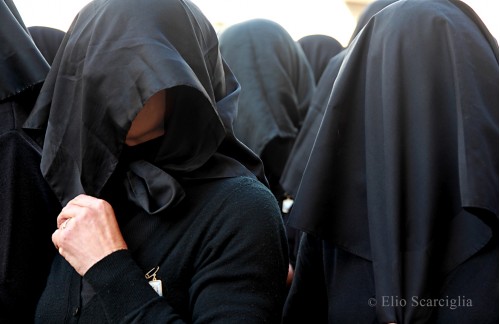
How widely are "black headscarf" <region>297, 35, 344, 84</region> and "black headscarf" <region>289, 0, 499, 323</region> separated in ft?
8.41

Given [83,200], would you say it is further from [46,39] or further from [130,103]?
[46,39]

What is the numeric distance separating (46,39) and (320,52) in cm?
205

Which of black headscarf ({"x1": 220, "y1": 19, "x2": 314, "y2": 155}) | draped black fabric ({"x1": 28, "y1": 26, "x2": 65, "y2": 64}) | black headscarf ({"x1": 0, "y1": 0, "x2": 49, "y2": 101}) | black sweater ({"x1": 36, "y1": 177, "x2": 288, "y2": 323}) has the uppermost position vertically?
black headscarf ({"x1": 0, "y1": 0, "x2": 49, "y2": 101})

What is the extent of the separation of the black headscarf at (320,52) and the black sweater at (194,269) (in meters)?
2.68

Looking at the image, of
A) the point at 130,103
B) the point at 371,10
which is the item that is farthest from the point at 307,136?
the point at 130,103

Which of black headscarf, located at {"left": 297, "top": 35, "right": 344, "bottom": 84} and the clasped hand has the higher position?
the clasped hand

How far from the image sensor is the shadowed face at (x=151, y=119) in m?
1.47

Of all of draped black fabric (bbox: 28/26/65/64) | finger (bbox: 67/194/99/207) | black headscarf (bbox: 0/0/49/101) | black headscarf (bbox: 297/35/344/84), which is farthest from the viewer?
black headscarf (bbox: 297/35/344/84)

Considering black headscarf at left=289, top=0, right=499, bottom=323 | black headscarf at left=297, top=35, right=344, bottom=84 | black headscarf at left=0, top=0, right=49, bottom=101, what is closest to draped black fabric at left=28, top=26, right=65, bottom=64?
black headscarf at left=0, top=0, right=49, bottom=101

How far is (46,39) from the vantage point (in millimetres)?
2389

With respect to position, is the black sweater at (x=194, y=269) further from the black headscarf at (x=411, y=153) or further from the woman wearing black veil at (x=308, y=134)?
the woman wearing black veil at (x=308, y=134)

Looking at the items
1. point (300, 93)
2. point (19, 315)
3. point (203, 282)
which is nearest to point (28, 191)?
point (19, 315)

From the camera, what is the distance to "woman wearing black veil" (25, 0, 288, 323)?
1350 millimetres

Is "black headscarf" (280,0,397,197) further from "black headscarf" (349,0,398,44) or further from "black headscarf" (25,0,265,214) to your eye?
"black headscarf" (25,0,265,214)
